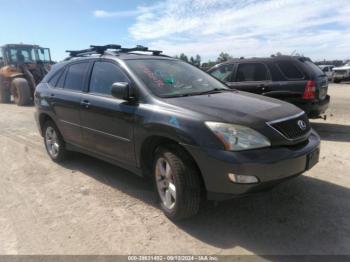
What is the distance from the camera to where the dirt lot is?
3.25 meters

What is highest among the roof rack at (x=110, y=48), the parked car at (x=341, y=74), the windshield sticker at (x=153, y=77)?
the roof rack at (x=110, y=48)

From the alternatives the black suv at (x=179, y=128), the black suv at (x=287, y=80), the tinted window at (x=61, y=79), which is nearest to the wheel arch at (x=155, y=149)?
the black suv at (x=179, y=128)

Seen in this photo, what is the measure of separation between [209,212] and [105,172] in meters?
2.10

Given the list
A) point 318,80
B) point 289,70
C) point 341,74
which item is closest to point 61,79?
point 289,70

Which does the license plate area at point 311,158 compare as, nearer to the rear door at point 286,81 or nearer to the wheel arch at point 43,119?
the rear door at point 286,81

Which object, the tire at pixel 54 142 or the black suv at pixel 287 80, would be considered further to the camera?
the black suv at pixel 287 80

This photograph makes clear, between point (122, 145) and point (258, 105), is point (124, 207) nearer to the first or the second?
point (122, 145)

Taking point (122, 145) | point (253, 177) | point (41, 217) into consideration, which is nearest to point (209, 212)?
point (253, 177)

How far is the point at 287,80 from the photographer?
748 centimetres

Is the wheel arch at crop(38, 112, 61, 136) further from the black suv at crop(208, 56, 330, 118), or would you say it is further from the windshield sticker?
the black suv at crop(208, 56, 330, 118)

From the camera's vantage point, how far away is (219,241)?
3.32m

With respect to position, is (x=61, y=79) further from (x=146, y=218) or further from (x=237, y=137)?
(x=237, y=137)

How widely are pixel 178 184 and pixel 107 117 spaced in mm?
1465

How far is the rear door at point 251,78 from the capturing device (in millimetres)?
7793
